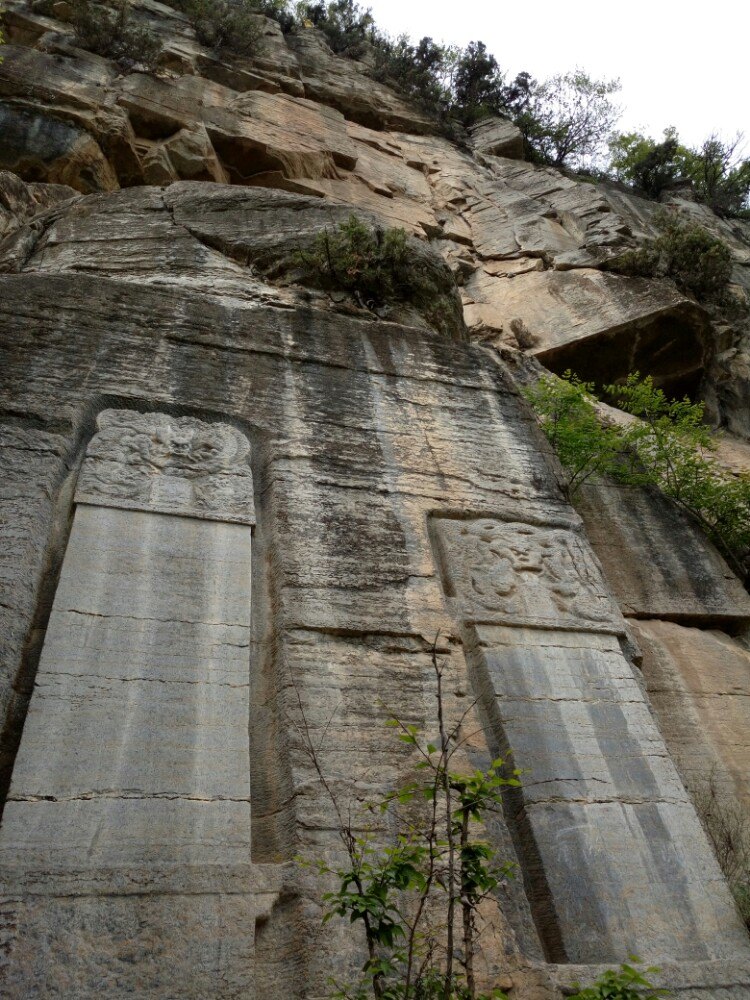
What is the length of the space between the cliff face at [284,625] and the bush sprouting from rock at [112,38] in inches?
290

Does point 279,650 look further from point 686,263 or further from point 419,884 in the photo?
point 686,263

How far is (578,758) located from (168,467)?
9.79ft

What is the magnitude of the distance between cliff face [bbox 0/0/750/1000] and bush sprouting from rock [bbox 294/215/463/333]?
14 centimetres

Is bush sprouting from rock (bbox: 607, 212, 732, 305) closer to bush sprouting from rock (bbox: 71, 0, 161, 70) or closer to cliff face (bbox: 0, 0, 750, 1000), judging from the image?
cliff face (bbox: 0, 0, 750, 1000)

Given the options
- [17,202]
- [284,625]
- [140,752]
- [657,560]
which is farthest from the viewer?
[17,202]

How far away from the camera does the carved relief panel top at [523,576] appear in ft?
16.9

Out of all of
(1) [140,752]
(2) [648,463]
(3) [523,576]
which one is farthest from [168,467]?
(2) [648,463]

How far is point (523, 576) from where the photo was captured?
5.41 meters

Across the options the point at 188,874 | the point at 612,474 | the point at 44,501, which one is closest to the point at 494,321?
the point at 612,474

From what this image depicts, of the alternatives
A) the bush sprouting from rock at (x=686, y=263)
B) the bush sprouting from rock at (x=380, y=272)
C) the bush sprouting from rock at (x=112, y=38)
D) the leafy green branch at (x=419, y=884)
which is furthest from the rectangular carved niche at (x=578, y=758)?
the bush sprouting from rock at (x=112, y=38)

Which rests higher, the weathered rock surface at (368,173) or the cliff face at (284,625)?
the weathered rock surface at (368,173)

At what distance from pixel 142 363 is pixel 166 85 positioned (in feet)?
34.8

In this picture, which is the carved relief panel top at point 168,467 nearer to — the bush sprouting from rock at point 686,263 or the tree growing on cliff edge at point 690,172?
the bush sprouting from rock at point 686,263

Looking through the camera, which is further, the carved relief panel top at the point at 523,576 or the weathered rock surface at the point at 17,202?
the weathered rock surface at the point at 17,202
